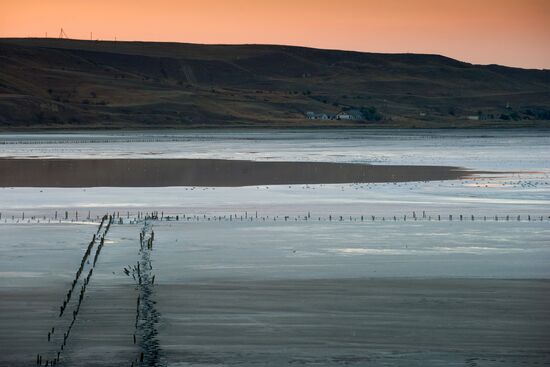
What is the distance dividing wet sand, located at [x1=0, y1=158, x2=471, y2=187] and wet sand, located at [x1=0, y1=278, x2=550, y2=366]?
30757 mm

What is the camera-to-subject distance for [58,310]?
906 inches

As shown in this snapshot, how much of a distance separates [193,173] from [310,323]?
4291cm

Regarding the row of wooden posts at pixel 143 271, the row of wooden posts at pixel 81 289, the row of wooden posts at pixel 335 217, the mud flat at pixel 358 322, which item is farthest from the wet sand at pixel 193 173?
the mud flat at pixel 358 322

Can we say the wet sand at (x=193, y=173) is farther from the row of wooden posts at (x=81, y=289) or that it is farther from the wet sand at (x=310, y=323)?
the wet sand at (x=310, y=323)

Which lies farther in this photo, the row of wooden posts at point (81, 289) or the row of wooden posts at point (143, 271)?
the row of wooden posts at point (143, 271)

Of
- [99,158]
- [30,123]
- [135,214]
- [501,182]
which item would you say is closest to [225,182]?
[501,182]

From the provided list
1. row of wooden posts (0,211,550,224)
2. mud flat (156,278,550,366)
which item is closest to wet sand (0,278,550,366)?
mud flat (156,278,550,366)

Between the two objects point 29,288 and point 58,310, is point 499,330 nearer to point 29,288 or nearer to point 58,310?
point 58,310

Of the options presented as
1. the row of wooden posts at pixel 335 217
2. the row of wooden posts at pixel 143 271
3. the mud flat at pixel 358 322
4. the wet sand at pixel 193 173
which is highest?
the wet sand at pixel 193 173

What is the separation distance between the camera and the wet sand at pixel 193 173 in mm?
57938

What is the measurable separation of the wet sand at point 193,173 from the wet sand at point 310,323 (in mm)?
30757

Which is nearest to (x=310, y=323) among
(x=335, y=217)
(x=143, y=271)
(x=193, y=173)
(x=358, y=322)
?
(x=358, y=322)

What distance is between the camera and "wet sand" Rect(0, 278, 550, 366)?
19.4 meters

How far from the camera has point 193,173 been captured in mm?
64375
